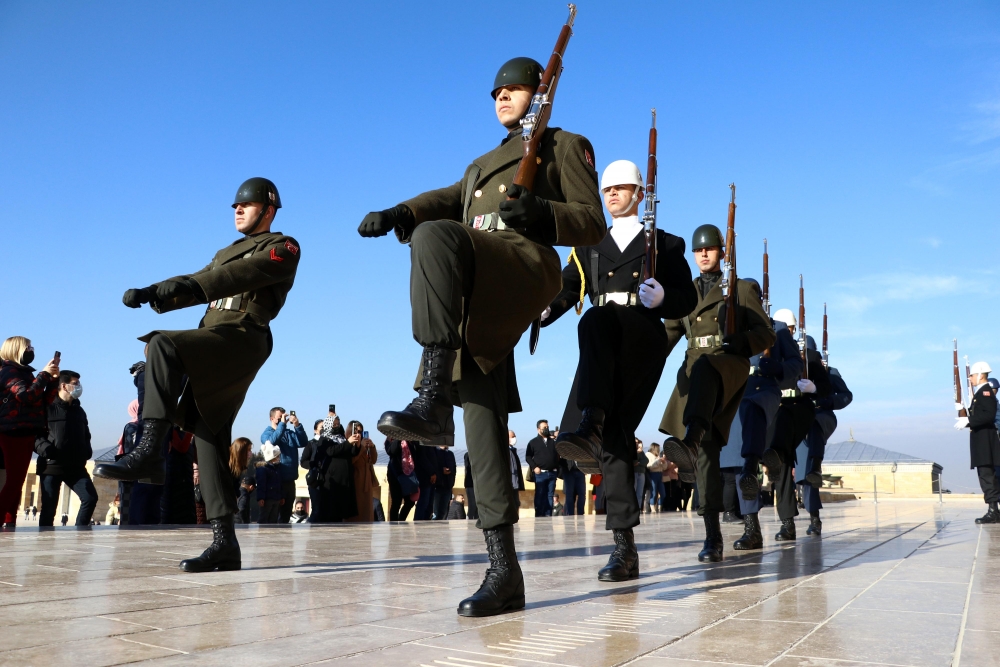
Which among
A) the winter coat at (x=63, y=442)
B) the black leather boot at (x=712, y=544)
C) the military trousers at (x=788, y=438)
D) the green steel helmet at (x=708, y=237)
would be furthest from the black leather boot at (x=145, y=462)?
the military trousers at (x=788, y=438)

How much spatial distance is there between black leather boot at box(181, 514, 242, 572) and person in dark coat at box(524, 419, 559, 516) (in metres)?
11.4

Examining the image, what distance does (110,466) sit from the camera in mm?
4414

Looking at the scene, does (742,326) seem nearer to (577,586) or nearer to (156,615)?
(577,586)

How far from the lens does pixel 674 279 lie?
18.5 ft

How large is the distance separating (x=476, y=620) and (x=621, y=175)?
3.44m

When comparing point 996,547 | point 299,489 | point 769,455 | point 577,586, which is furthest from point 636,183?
point 299,489

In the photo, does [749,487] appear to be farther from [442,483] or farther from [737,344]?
[442,483]

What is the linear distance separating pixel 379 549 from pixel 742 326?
10.8 feet

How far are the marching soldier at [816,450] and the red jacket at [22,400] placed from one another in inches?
306

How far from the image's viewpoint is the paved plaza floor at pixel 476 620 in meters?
2.63

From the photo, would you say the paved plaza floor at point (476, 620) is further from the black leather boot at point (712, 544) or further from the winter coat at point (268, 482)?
the winter coat at point (268, 482)

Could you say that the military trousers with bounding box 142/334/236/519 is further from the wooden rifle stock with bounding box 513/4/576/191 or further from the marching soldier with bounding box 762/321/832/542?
the marching soldier with bounding box 762/321/832/542

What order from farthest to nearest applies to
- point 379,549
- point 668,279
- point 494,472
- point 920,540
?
point 920,540
point 379,549
point 668,279
point 494,472

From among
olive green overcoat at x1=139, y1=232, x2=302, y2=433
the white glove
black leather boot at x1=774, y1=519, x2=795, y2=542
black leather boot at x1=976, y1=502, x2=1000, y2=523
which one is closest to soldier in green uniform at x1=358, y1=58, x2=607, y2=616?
the white glove
